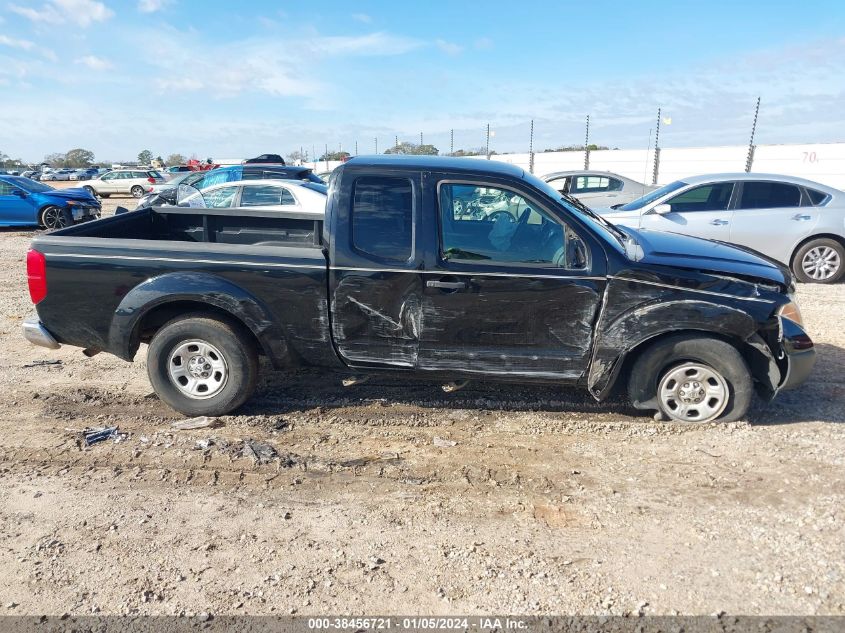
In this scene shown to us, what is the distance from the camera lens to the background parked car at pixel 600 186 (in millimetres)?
13953

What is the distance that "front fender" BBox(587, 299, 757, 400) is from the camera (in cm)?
425

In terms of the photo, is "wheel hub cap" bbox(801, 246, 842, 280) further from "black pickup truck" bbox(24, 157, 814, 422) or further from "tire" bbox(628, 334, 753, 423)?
"tire" bbox(628, 334, 753, 423)

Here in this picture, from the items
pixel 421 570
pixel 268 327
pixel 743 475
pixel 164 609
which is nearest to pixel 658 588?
pixel 421 570

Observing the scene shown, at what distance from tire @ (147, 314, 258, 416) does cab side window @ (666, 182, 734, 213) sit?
23.9ft

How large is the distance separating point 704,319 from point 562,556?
2076 millimetres

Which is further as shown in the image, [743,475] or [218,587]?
[743,475]

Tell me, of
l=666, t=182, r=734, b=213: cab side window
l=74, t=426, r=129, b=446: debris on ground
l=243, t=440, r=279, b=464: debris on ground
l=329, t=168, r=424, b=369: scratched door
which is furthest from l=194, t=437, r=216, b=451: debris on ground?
l=666, t=182, r=734, b=213: cab side window

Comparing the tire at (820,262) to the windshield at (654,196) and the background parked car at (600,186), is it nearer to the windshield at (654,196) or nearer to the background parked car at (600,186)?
the windshield at (654,196)

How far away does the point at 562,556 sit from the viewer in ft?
10.3

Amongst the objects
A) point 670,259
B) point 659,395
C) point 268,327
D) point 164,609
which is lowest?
point 164,609

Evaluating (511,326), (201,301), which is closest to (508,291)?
(511,326)

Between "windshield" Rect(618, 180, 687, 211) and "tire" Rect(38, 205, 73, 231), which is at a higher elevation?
"windshield" Rect(618, 180, 687, 211)

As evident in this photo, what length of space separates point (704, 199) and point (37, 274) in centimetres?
874

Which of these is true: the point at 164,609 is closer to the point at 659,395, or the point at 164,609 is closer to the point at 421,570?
the point at 421,570
